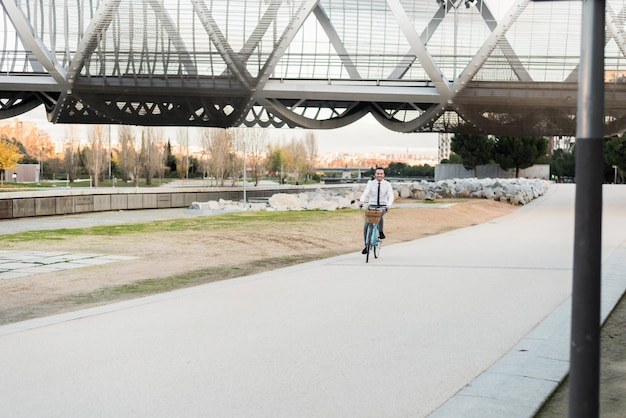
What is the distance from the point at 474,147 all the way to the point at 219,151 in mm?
23733

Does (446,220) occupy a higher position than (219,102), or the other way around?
(219,102)

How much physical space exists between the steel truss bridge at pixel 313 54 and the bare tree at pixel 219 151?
83.9 feet

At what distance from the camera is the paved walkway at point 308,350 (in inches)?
213

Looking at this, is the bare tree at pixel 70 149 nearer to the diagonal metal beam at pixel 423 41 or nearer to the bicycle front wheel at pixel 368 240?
the diagonal metal beam at pixel 423 41

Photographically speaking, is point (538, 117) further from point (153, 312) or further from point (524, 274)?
point (153, 312)

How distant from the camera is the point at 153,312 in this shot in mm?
9078

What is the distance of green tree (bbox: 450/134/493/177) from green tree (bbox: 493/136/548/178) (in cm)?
81

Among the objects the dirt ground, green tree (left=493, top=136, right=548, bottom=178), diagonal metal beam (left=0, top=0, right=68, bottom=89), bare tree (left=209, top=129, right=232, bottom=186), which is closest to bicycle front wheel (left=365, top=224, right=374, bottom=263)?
the dirt ground

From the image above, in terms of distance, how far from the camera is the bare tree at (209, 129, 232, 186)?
72500mm

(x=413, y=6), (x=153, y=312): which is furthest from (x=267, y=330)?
(x=413, y=6)

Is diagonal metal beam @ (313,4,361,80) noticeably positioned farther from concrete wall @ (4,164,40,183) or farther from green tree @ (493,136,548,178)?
concrete wall @ (4,164,40,183)

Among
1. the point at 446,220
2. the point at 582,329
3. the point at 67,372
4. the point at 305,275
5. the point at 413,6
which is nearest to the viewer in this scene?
the point at 582,329

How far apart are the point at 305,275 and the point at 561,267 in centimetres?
449

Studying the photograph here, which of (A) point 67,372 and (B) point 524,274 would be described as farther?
(B) point 524,274
